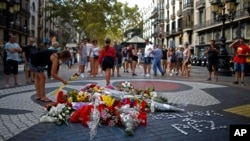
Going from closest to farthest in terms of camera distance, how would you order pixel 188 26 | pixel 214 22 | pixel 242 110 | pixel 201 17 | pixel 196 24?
pixel 242 110 < pixel 214 22 < pixel 201 17 < pixel 196 24 < pixel 188 26

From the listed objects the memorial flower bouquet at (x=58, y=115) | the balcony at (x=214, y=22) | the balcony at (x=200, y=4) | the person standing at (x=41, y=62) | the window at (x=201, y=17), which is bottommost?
the memorial flower bouquet at (x=58, y=115)

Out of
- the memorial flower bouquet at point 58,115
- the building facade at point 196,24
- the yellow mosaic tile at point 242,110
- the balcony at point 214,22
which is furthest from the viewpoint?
the building facade at point 196,24

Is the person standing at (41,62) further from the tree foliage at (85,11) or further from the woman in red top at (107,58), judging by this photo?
the tree foliage at (85,11)

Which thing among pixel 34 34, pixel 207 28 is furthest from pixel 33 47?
pixel 34 34

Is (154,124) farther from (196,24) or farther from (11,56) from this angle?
(196,24)

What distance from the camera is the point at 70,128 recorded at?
5.00 meters

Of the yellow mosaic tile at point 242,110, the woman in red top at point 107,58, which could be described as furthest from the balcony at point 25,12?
the yellow mosaic tile at point 242,110

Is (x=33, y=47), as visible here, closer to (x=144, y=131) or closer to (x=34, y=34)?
(x=144, y=131)

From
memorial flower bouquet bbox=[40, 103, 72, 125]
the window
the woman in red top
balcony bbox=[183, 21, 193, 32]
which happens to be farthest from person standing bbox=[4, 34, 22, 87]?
balcony bbox=[183, 21, 193, 32]

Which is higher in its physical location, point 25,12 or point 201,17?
point 25,12

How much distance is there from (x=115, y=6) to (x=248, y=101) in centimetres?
3630

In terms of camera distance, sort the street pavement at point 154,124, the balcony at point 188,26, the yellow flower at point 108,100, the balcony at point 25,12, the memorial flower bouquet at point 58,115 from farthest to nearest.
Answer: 1. the balcony at point 25,12
2. the balcony at point 188,26
3. the yellow flower at point 108,100
4. the memorial flower bouquet at point 58,115
5. the street pavement at point 154,124

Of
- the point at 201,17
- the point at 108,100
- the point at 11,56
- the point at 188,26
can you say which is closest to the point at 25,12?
the point at 188,26

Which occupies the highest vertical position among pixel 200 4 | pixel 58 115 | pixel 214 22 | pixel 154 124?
pixel 200 4
